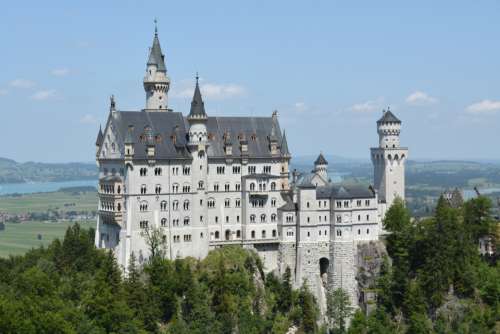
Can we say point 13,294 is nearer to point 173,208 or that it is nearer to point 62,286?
point 62,286

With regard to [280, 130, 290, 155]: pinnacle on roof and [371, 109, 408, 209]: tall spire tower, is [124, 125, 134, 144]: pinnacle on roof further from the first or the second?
[371, 109, 408, 209]: tall spire tower

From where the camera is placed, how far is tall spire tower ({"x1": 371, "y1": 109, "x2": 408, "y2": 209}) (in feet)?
421

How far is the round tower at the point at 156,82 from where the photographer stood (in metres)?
123

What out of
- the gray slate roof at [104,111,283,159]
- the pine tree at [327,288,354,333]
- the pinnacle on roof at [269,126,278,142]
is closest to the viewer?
the gray slate roof at [104,111,283,159]

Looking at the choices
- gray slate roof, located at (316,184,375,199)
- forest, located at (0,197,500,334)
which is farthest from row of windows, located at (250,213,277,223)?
gray slate roof, located at (316,184,375,199)

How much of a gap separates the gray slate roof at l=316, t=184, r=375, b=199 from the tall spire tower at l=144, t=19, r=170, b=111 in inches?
936

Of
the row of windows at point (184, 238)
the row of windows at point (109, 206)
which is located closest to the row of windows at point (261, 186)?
the row of windows at point (184, 238)

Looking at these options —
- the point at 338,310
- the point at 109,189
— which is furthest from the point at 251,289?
the point at 109,189

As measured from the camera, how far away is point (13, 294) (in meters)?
100

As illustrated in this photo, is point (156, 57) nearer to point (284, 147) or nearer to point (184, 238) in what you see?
point (284, 147)

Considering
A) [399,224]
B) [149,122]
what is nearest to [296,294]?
[399,224]

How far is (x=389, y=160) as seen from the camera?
5074 inches

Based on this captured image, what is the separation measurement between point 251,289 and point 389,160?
3004 cm

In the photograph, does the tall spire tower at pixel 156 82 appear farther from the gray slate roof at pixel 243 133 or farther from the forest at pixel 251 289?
the forest at pixel 251 289
